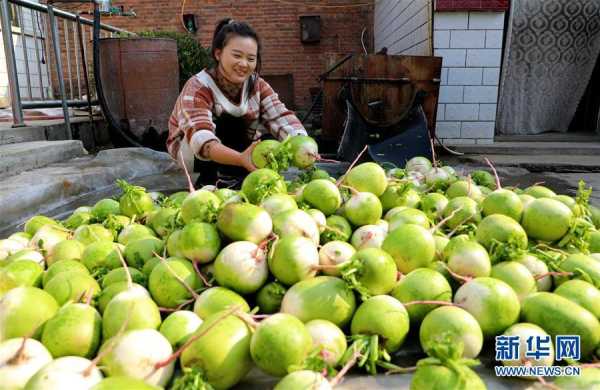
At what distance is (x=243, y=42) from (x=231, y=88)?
0.47 metres

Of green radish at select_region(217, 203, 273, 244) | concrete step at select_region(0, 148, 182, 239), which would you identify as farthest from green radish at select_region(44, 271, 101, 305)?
concrete step at select_region(0, 148, 182, 239)

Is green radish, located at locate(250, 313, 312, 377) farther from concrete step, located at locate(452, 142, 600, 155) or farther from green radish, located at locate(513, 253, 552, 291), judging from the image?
concrete step, located at locate(452, 142, 600, 155)

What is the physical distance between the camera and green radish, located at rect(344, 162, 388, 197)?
2.08 m

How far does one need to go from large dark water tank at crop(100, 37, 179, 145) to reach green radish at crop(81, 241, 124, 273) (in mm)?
5547

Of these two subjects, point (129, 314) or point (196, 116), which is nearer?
point (129, 314)

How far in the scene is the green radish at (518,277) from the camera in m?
1.50

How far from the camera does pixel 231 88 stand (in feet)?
11.9

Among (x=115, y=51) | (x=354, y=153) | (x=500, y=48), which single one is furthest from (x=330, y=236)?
(x=115, y=51)

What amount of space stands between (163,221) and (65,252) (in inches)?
15.9

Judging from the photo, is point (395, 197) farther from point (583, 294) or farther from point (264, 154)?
point (583, 294)

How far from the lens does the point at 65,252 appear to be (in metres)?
1.81

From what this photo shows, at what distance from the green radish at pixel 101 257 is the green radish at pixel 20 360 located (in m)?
0.51

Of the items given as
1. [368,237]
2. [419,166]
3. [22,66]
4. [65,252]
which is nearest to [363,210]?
[368,237]

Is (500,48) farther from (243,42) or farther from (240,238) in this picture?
(240,238)
